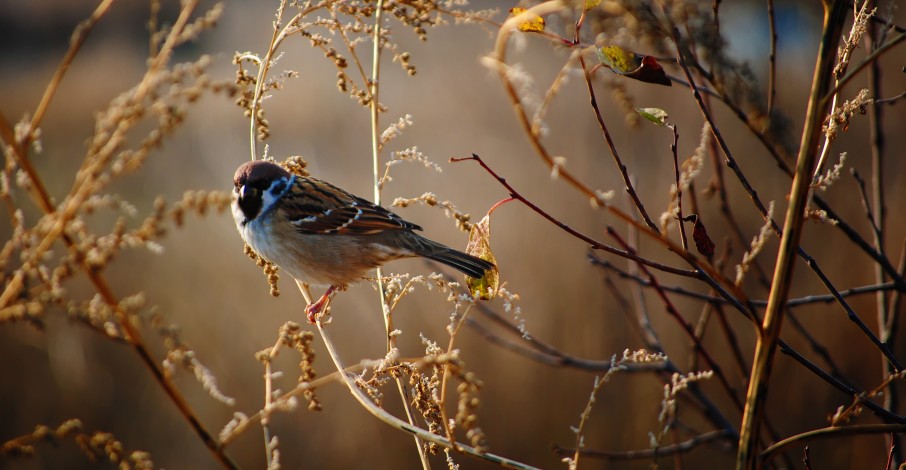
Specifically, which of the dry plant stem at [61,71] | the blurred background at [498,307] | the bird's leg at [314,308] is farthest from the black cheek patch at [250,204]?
the blurred background at [498,307]

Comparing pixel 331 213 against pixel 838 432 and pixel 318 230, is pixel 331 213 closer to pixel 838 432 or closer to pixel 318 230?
pixel 318 230

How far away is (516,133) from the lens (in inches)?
261

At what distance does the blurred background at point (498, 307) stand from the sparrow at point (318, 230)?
1622 millimetres

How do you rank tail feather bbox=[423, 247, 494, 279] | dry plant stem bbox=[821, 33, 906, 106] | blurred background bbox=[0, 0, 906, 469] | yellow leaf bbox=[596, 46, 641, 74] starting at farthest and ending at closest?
blurred background bbox=[0, 0, 906, 469], tail feather bbox=[423, 247, 494, 279], yellow leaf bbox=[596, 46, 641, 74], dry plant stem bbox=[821, 33, 906, 106]

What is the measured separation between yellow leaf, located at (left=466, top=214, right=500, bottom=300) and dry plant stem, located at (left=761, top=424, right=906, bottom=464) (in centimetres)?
56

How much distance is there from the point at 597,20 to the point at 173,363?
131 centimetres

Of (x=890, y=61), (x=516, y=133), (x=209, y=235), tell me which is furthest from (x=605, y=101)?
(x=209, y=235)

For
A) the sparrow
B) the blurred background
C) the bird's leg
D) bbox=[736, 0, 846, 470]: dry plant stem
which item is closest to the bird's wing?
the sparrow

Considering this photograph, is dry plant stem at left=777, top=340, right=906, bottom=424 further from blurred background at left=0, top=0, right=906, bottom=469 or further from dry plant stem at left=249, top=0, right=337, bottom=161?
blurred background at left=0, top=0, right=906, bottom=469

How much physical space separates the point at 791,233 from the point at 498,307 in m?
4.17

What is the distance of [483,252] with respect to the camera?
4.20 ft

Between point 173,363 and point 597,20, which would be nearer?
point 173,363

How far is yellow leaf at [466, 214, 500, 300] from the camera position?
1.27m

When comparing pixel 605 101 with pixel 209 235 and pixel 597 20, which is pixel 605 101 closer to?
pixel 209 235
